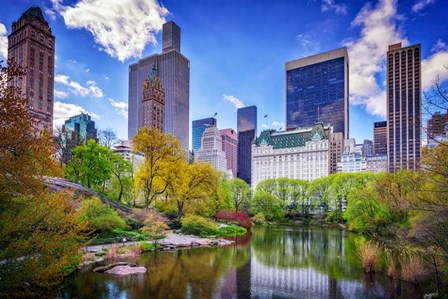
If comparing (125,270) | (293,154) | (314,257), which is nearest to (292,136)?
(293,154)

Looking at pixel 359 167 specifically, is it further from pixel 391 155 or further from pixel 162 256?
pixel 162 256

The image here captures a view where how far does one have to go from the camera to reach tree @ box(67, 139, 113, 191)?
40500 millimetres

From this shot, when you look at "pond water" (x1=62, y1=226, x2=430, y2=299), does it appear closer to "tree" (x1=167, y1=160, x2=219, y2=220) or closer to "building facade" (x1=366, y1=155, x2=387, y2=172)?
"tree" (x1=167, y1=160, x2=219, y2=220)

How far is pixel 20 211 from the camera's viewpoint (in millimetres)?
10664

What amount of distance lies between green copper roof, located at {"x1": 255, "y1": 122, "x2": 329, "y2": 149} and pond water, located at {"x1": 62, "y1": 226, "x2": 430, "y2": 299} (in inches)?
4491

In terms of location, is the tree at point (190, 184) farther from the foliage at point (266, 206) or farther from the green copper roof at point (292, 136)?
the green copper roof at point (292, 136)

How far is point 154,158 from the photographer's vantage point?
40.0 m

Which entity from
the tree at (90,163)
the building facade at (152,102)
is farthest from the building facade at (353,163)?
the tree at (90,163)

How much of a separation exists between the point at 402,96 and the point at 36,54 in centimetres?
15600

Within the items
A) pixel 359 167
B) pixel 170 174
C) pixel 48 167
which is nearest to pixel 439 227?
pixel 48 167

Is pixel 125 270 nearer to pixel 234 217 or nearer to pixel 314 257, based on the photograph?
pixel 314 257

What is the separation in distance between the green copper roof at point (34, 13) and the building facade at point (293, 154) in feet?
329

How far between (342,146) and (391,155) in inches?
1203

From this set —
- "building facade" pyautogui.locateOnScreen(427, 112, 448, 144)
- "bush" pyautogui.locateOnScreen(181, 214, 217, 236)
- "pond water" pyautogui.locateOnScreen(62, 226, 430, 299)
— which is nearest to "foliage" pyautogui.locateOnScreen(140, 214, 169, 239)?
"pond water" pyautogui.locateOnScreen(62, 226, 430, 299)
